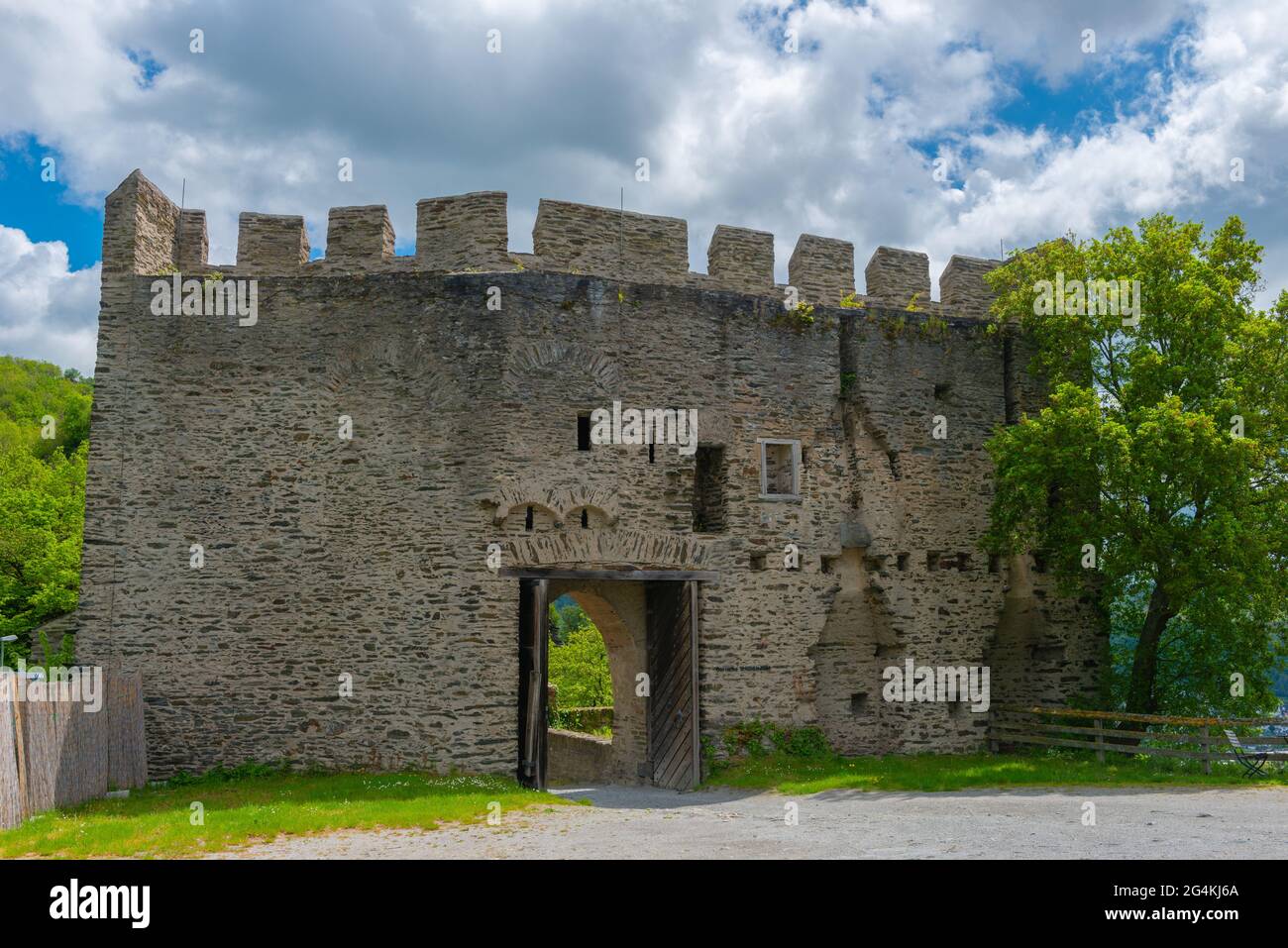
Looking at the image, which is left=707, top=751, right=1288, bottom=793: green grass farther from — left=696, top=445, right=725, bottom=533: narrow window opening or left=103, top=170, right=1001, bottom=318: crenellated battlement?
left=103, top=170, right=1001, bottom=318: crenellated battlement

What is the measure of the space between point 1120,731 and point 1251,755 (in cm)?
187

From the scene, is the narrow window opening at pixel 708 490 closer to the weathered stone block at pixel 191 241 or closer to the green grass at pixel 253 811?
the green grass at pixel 253 811

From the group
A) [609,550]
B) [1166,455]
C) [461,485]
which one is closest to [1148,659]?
[1166,455]

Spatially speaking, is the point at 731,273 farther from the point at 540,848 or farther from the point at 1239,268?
the point at 540,848

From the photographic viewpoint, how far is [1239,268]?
1716cm

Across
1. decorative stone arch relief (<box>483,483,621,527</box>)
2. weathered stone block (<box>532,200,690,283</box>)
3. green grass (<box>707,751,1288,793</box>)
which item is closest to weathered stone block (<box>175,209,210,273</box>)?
weathered stone block (<box>532,200,690,283</box>)

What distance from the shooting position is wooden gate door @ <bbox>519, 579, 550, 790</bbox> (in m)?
15.4

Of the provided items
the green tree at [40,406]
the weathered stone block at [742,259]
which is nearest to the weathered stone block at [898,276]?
the weathered stone block at [742,259]

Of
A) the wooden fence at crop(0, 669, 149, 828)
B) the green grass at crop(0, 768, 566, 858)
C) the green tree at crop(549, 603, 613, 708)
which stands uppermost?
the wooden fence at crop(0, 669, 149, 828)

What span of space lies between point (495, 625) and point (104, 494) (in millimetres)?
6162

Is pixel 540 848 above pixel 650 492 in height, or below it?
below

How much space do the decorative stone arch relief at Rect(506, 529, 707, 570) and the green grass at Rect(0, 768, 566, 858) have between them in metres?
3.26

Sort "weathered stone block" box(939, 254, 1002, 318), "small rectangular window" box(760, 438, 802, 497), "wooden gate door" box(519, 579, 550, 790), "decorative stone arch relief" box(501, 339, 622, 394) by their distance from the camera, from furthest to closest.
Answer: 1. "weathered stone block" box(939, 254, 1002, 318)
2. "small rectangular window" box(760, 438, 802, 497)
3. "decorative stone arch relief" box(501, 339, 622, 394)
4. "wooden gate door" box(519, 579, 550, 790)

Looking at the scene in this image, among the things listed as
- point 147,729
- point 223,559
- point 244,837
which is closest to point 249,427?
point 223,559
